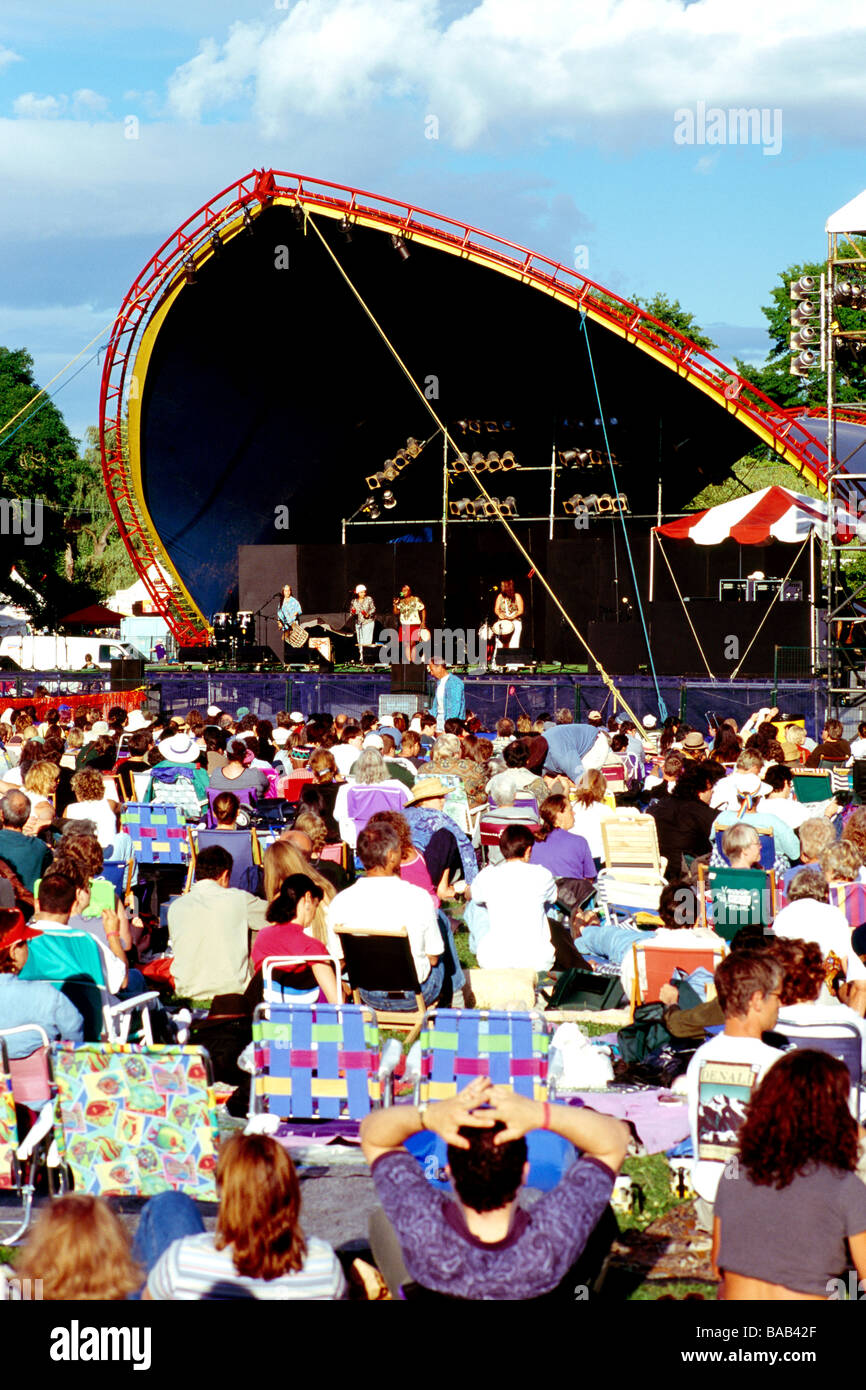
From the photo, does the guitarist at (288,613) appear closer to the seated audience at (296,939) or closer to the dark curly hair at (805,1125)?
the seated audience at (296,939)

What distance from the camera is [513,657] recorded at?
22.7 metres

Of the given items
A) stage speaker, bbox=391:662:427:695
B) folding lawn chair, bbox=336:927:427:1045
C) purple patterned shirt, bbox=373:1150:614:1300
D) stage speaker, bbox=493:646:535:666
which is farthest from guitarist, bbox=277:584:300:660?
purple patterned shirt, bbox=373:1150:614:1300

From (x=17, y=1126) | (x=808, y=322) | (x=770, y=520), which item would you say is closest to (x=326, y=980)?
(x=17, y=1126)

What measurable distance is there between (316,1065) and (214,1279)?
1925 millimetres

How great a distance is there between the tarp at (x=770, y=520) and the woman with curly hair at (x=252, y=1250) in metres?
16.7

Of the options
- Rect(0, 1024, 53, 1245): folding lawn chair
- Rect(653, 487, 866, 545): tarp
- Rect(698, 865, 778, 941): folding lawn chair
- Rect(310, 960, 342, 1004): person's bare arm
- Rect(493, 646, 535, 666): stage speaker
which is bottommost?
Rect(0, 1024, 53, 1245): folding lawn chair

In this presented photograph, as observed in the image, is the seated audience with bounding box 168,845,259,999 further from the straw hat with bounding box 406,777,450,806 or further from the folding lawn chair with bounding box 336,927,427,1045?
the straw hat with bounding box 406,777,450,806

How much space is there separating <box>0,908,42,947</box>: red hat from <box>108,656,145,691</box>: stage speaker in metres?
15.8

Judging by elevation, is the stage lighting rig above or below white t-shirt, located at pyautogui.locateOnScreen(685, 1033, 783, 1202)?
above

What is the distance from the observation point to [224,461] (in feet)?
86.2

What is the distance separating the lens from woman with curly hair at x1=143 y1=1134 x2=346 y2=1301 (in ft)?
9.52
